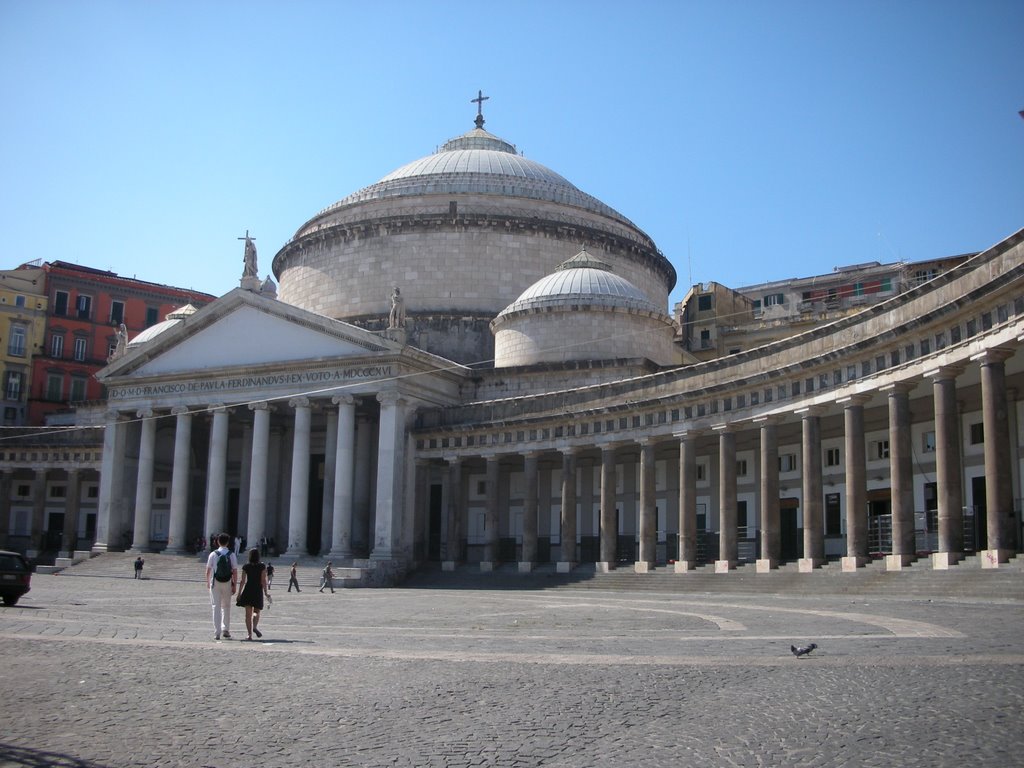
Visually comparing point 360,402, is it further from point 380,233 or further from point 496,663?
point 496,663

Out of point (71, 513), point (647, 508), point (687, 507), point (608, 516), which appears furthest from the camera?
point (71, 513)

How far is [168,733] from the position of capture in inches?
379

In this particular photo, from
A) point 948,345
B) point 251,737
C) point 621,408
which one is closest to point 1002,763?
point 251,737

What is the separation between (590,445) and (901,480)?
55.0ft

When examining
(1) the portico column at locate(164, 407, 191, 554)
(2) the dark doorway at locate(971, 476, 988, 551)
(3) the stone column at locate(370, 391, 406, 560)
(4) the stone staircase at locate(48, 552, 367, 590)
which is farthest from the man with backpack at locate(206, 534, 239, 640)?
(1) the portico column at locate(164, 407, 191, 554)

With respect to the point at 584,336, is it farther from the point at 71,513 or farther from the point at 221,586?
the point at 221,586

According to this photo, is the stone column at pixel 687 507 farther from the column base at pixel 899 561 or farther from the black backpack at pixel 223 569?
the black backpack at pixel 223 569

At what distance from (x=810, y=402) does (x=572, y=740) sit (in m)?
26.1

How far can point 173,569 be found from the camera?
5006 cm

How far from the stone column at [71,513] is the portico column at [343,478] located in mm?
20584

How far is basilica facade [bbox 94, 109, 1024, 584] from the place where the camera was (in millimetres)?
30188

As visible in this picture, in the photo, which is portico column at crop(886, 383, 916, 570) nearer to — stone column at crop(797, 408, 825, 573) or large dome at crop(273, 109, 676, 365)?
stone column at crop(797, 408, 825, 573)

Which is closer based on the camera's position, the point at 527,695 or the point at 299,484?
the point at 527,695

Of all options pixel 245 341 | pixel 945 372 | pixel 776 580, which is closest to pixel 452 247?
pixel 245 341
